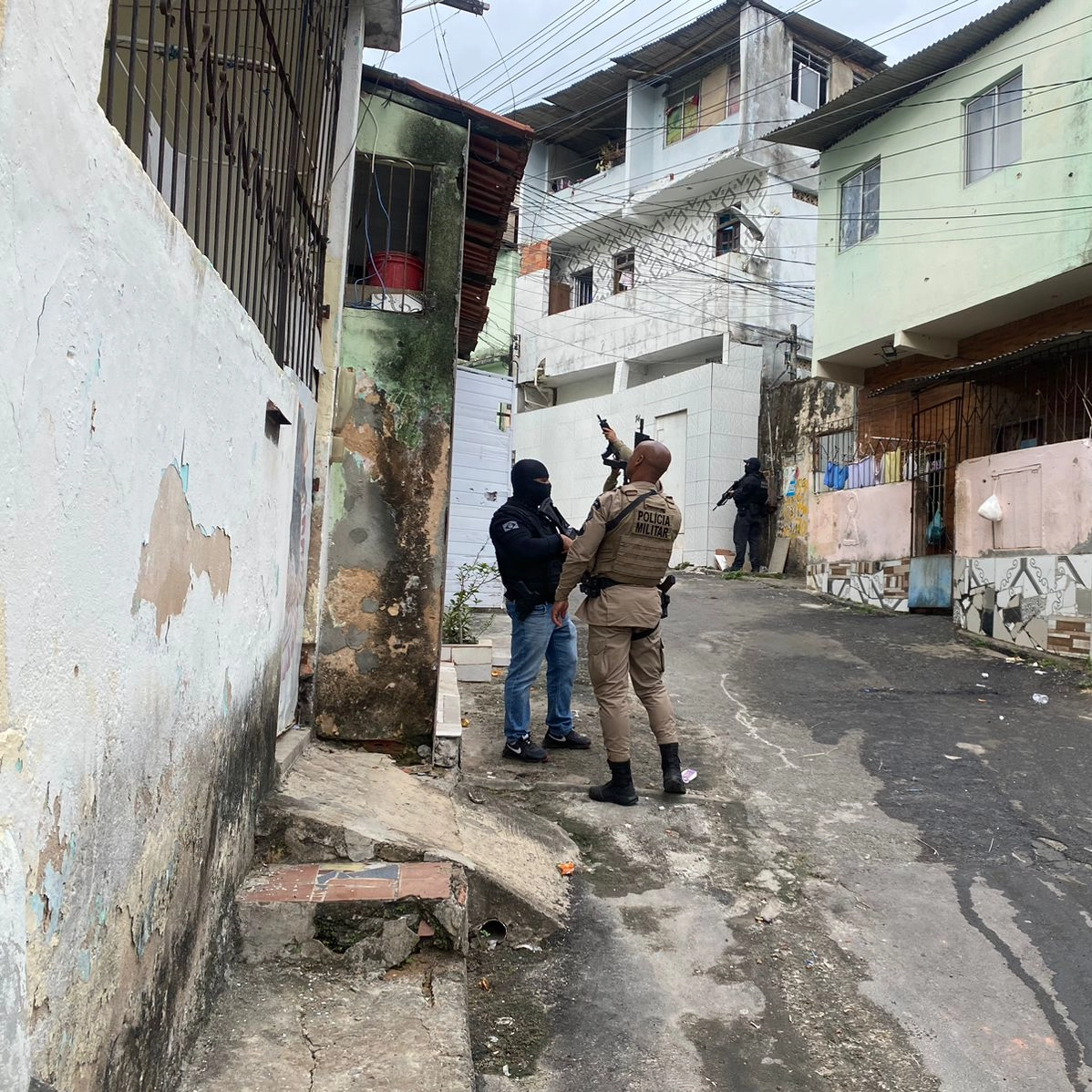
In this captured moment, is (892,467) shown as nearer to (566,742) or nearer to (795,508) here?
(795,508)

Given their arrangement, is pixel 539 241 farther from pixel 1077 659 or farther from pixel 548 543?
pixel 548 543

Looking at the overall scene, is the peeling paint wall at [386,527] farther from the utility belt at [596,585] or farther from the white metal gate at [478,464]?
the white metal gate at [478,464]

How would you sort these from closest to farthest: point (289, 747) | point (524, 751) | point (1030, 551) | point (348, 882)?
point (348, 882) < point (289, 747) < point (524, 751) < point (1030, 551)

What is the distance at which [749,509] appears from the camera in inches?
635

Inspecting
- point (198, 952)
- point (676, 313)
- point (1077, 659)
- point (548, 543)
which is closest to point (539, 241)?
point (676, 313)

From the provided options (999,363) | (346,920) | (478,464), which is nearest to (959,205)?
(999,363)

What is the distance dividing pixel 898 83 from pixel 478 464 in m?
7.34

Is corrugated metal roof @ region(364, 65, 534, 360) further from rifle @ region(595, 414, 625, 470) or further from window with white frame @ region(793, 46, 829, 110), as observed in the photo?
window with white frame @ region(793, 46, 829, 110)

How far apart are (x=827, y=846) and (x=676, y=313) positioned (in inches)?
646

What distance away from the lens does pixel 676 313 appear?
19.4m

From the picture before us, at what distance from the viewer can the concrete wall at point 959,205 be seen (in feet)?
32.5

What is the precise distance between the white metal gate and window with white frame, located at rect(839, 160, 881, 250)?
5.52 metres

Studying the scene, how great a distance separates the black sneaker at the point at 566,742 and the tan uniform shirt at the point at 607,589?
1096 mm

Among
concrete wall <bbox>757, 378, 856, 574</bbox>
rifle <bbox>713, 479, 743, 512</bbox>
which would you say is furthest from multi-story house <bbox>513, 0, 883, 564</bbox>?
concrete wall <bbox>757, 378, 856, 574</bbox>
